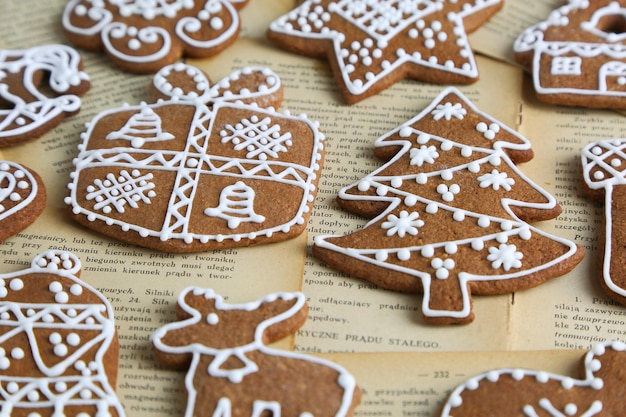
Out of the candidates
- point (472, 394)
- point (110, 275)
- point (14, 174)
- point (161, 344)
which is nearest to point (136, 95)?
point (14, 174)

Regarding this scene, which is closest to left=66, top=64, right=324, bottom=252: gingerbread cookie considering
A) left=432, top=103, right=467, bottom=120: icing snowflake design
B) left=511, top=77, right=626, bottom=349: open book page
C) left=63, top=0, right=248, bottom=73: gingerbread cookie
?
left=63, top=0, right=248, bottom=73: gingerbread cookie

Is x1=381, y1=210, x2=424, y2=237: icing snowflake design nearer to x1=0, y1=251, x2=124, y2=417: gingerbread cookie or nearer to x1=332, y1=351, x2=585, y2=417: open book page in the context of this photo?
x1=332, y1=351, x2=585, y2=417: open book page

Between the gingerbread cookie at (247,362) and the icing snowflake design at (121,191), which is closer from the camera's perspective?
the gingerbread cookie at (247,362)

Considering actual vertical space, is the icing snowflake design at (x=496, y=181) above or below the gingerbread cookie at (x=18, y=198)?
above

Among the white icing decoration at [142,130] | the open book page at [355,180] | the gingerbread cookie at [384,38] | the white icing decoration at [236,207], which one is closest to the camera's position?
the open book page at [355,180]

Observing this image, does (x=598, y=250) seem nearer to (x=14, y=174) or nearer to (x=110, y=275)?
(x=110, y=275)

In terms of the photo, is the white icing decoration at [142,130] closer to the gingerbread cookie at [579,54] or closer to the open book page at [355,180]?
the open book page at [355,180]

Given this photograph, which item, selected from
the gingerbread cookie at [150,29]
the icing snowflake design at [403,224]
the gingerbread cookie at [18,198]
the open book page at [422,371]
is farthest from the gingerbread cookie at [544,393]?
the gingerbread cookie at [150,29]
